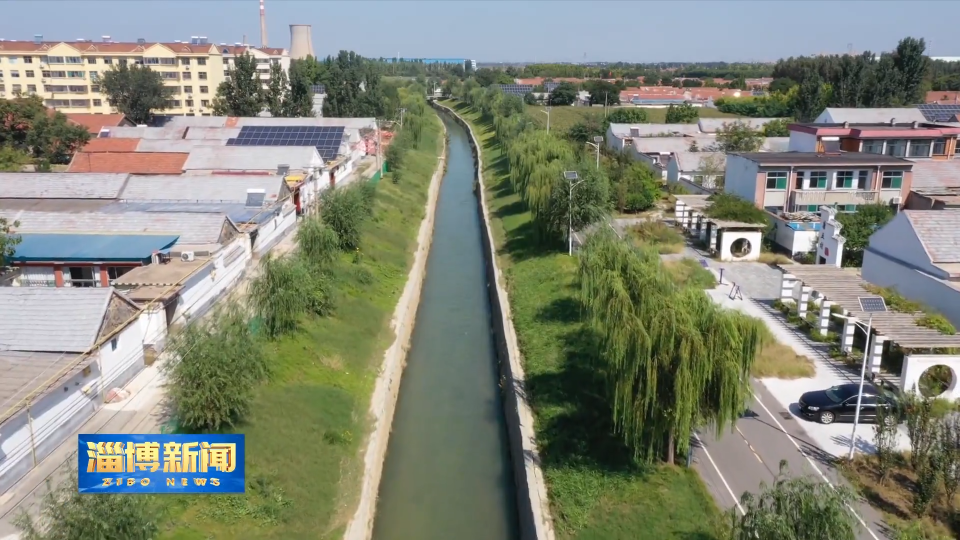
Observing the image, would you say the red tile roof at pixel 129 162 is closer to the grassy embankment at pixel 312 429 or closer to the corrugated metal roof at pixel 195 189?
the corrugated metal roof at pixel 195 189

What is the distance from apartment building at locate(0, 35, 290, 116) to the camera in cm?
6750

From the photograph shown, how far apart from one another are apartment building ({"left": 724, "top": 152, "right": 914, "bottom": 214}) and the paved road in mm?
19228

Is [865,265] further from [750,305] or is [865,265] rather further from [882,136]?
[882,136]

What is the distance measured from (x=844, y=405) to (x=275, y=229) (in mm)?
19955

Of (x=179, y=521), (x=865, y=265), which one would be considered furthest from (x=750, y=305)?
(x=179, y=521)

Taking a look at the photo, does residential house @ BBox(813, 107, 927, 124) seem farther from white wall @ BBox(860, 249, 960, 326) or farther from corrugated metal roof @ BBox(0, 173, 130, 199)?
corrugated metal roof @ BBox(0, 173, 130, 199)

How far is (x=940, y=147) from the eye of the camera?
133 ft

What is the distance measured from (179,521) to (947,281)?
2040cm

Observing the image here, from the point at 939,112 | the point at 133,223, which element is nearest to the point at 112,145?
the point at 133,223

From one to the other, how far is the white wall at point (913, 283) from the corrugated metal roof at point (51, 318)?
21110 millimetres

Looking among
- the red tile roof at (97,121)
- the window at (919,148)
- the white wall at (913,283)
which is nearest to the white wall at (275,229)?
the white wall at (913,283)

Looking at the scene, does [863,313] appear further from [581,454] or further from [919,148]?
[919,148]

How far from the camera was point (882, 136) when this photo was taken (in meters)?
39.3

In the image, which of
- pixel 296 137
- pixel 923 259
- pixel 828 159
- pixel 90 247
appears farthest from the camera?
pixel 296 137
